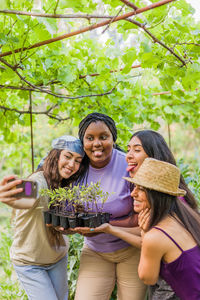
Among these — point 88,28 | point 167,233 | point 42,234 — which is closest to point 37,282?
point 42,234

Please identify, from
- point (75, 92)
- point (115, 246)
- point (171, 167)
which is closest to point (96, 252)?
point (115, 246)

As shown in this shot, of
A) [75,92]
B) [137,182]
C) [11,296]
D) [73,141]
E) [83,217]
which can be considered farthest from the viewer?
[11,296]

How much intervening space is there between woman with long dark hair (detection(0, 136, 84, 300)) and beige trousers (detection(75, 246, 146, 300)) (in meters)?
0.21

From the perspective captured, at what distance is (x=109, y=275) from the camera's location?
7.29ft

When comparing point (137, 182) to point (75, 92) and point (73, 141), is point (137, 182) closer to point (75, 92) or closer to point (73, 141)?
point (73, 141)

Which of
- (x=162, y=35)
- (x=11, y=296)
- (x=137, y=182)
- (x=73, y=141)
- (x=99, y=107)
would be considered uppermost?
(x=162, y=35)

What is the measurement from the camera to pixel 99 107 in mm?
3020

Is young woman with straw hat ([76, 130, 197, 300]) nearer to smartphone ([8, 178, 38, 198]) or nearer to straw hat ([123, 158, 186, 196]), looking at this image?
straw hat ([123, 158, 186, 196])

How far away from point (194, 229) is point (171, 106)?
8.40 ft

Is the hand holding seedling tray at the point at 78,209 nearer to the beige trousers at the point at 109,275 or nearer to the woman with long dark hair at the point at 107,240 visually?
the woman with long dark hair at the point at 107,240

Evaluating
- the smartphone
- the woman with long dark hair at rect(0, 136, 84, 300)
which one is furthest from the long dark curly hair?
the smartphone

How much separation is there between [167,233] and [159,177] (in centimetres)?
28

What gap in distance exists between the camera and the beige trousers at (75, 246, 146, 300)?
7.06 feet

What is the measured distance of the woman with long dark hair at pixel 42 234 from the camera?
2.02 m
